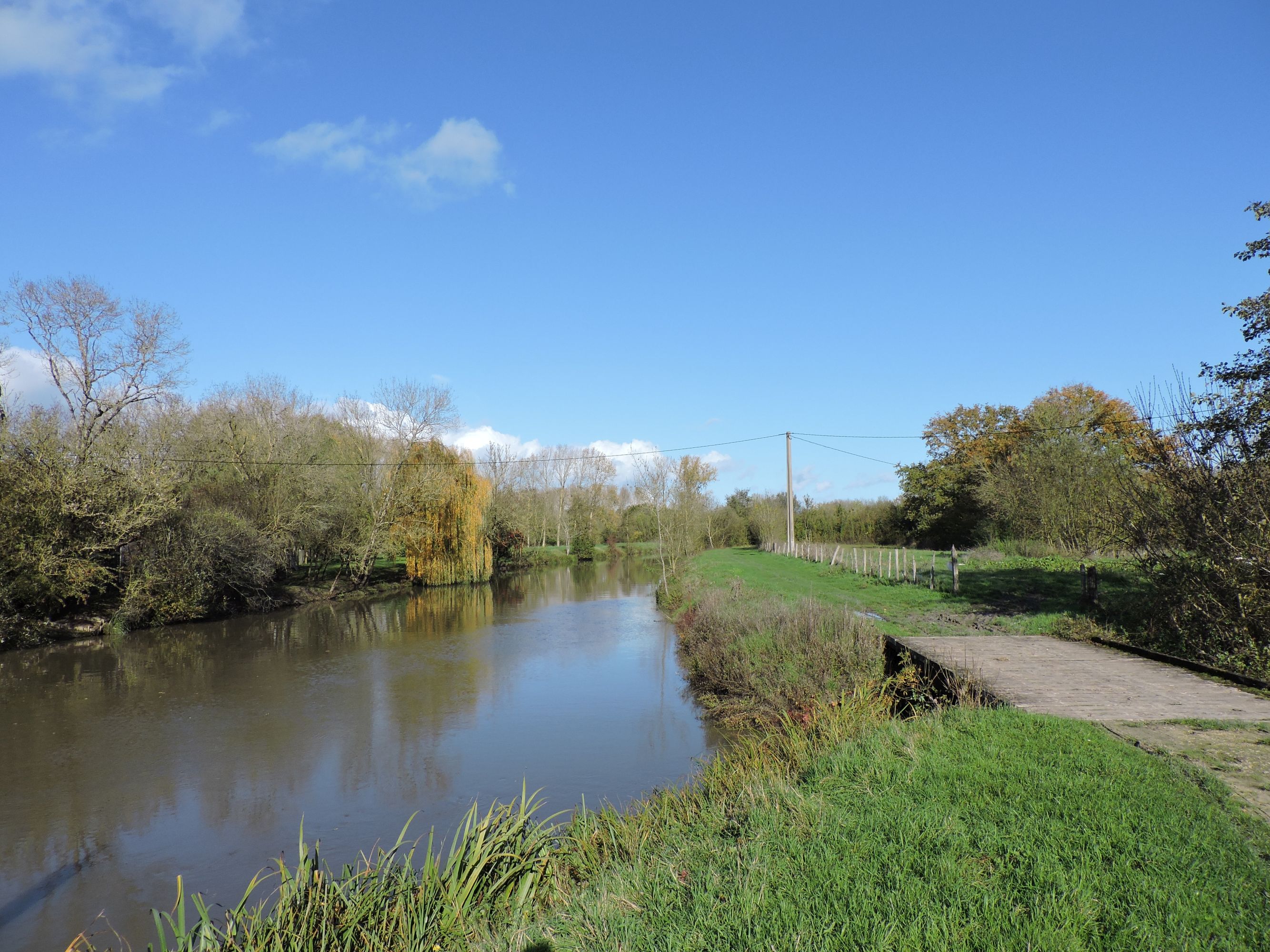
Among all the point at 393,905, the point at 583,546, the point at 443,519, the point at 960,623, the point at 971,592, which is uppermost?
the point at 443,519

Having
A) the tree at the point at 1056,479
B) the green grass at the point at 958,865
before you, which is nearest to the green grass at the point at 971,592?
the tree at the point at 1056,479

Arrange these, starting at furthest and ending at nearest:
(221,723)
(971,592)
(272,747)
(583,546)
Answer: (583,546)
(971,592)
(221,723)
(272,747)

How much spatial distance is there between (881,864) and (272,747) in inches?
380

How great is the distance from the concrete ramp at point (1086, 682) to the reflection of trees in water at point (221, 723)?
22.6 ft

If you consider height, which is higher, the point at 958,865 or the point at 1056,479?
the point at 1056,479

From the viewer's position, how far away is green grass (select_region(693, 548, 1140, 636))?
13852 mm

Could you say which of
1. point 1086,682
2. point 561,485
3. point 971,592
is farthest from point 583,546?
point 1086,682

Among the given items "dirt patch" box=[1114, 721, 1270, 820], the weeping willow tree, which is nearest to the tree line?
the weeping willow tree

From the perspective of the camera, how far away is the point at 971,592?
18094mm

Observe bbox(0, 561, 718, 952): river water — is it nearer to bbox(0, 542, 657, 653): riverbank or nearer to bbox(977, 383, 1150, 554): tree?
bbox(0, 542, 657, 653): riverbank

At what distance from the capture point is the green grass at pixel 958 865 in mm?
3248

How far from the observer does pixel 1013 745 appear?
5.73 meters

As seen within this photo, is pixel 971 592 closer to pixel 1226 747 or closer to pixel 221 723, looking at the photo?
Result: pixel 1226 747

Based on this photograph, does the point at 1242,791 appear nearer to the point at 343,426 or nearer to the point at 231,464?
the point at 231,464
